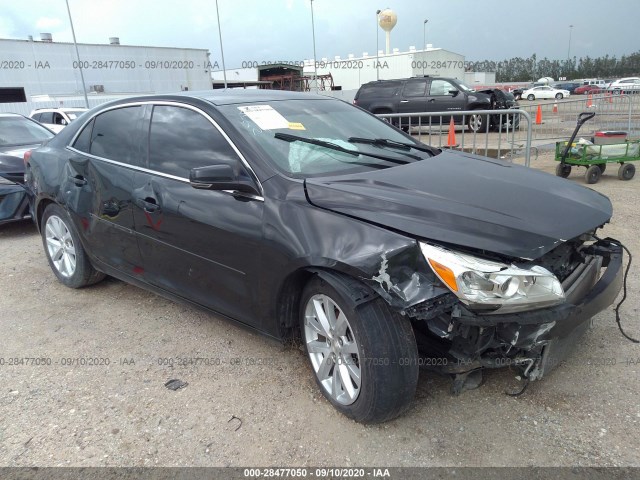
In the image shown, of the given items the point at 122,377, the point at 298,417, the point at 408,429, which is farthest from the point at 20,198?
the point at 408,429

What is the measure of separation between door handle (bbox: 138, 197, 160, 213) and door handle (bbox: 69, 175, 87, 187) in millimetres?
851

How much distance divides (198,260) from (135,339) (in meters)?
0.91

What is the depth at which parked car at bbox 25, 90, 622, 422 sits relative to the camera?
218 cm

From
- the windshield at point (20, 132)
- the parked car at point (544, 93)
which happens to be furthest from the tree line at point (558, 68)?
the windshield at point (20, 132)

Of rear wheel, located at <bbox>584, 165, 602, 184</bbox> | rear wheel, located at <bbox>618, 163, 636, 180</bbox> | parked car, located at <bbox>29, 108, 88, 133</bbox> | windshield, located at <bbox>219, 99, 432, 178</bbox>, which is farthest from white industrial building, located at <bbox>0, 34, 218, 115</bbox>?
windshield, located at <bbox>219, 99, 432, 178</bbox>

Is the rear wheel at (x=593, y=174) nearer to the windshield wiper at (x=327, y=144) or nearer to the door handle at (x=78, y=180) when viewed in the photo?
the windshield wiper at (x=327, y=144)

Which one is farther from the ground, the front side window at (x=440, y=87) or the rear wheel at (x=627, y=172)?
the front side window at (x=440, y=87)

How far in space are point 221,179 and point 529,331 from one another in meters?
1.71

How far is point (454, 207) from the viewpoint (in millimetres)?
2361

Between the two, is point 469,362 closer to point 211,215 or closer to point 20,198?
point 211,215

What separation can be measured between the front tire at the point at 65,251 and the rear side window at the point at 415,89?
1446cm

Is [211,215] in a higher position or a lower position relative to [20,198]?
higher

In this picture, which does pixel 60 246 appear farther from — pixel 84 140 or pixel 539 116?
pixel 539 116

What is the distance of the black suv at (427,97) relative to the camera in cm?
1603
